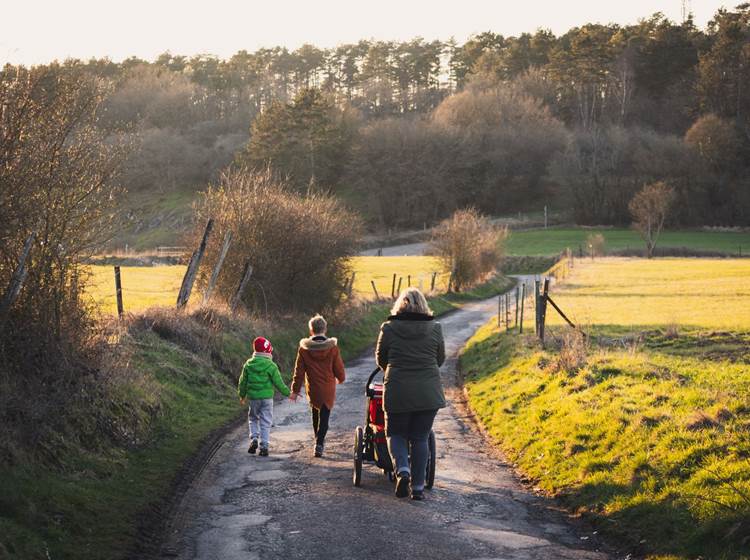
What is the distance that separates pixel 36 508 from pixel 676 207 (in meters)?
101

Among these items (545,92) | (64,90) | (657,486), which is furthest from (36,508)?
(545,92)

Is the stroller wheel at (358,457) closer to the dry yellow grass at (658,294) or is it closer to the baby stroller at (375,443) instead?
the baby stroller at (375,443)

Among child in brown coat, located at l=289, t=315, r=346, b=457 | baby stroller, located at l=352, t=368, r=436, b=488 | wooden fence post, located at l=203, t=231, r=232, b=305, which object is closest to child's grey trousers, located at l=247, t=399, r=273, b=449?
child in brown coat, located at l=289, t=315, r=346, b=457

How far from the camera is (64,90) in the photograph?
1277 centimetres

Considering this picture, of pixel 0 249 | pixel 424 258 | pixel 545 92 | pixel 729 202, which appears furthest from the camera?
pixel 545 92

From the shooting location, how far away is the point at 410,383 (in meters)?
10.9

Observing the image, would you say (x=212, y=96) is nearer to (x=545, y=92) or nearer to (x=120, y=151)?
(x=545, y=92)

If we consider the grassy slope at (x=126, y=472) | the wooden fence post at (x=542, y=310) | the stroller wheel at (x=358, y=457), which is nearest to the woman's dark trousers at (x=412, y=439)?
the stroller wheel at (x=358, y=457)

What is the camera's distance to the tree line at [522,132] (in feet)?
336

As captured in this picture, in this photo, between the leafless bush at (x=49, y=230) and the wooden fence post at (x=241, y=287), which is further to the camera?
the wooden fence post at (x=241, y=287)

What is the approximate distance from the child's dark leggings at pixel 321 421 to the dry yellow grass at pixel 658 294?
1618 centimetres

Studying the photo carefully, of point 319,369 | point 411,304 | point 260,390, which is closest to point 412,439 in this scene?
point 411,304

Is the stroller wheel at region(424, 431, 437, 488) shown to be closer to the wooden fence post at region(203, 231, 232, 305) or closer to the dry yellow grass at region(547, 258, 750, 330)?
the wooden fence post at region(203, 231, 232, 305)

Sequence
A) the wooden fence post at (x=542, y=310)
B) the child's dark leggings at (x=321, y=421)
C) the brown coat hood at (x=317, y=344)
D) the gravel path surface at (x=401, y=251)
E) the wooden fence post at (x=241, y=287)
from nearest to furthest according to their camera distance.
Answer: the brown coat hood at (x=317, y=344), the child's dark leggings at (x=321, y=421), the wooden fence post at (x=542, y=310), the wooden fence post at (x=241, y=287), the gravel path surface at (x=401, y=251)
